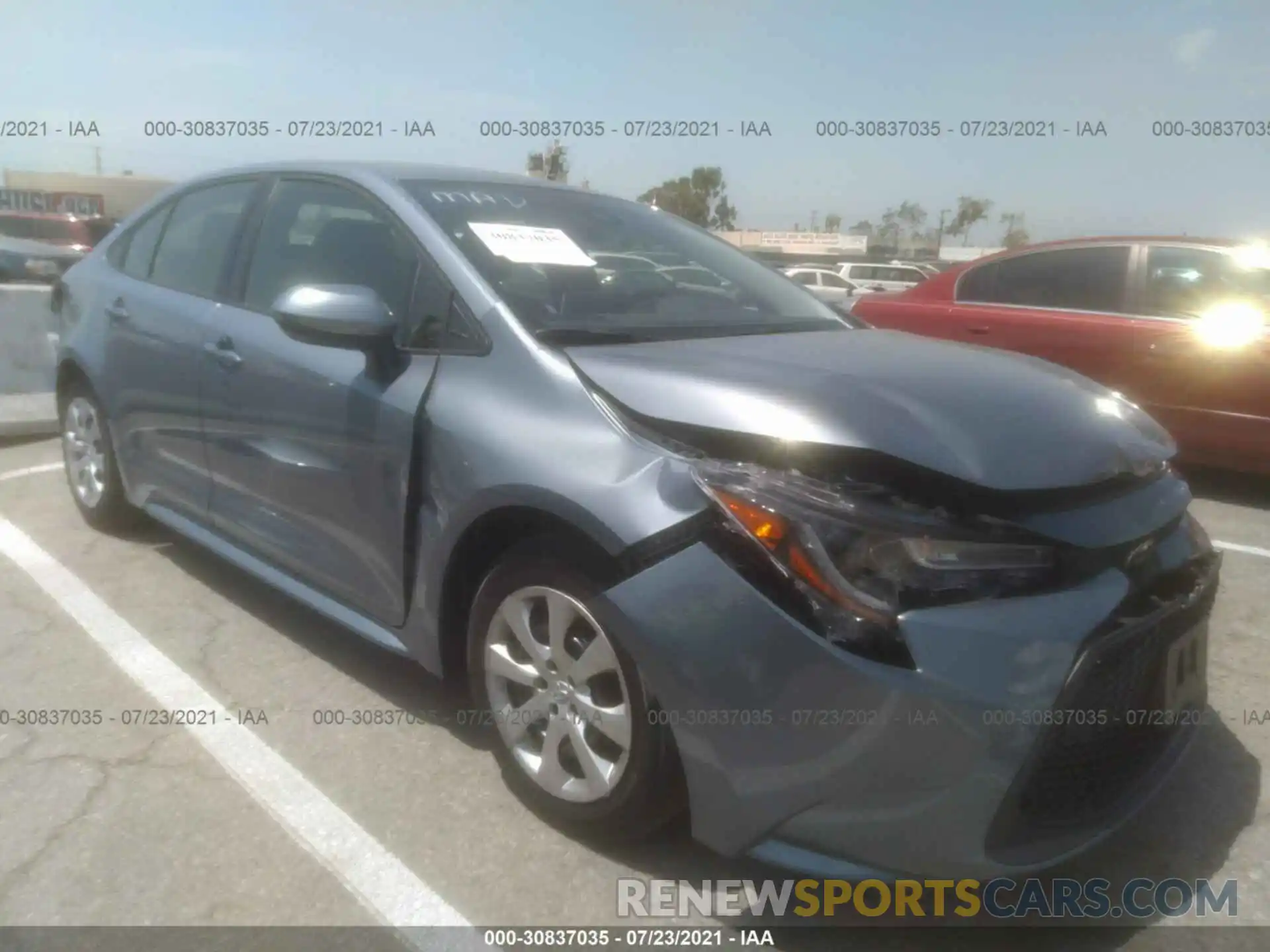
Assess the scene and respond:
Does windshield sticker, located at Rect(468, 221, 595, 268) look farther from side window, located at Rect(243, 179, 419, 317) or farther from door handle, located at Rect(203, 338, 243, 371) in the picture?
door handle, located at Rect(203, 338, 243, 371)

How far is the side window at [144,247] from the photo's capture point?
4.28 meters

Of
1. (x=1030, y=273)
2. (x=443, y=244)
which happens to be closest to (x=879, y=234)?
(x=1030, y=273)

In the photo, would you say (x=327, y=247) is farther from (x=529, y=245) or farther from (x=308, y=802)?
(x=308, y=802)

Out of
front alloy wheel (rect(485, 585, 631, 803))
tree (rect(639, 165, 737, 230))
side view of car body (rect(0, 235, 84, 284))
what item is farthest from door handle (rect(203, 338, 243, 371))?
tree (rect(639, 165, 737, 230))

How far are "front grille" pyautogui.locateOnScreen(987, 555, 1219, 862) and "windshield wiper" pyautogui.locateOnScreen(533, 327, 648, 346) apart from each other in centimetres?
135

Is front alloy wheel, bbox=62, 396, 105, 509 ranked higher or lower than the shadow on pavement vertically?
higher

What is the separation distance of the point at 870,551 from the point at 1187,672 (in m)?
0.93

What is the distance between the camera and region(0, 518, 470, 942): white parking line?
2291 millimetres

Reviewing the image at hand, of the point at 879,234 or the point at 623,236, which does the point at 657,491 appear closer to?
the point at 623,236

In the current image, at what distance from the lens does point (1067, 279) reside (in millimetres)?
6203

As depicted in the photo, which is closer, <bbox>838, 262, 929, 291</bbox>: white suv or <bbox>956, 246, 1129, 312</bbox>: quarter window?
<bbox>956, 246, 1129, 312</bbox>: quarter window

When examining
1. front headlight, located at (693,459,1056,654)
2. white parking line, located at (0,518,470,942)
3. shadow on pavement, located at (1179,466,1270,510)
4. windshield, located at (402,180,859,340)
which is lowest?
white parking line, located at (0,518,470,942)

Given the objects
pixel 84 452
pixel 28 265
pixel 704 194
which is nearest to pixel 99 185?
pixel 704 194

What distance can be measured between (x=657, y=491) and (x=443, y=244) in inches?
45.9
